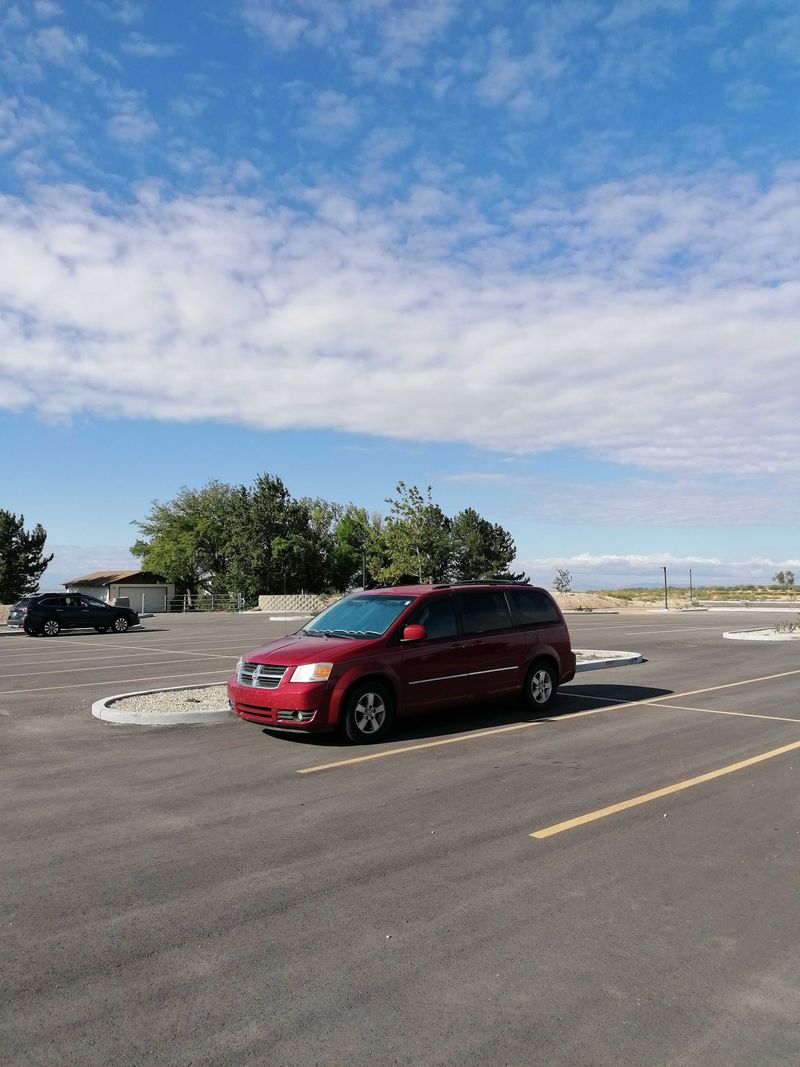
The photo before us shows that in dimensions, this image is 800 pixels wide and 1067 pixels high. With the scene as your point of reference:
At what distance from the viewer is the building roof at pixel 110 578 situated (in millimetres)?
77688

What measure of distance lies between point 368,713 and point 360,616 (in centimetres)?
150

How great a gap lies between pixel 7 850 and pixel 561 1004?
389cm

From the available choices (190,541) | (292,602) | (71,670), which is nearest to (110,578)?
(190,541)

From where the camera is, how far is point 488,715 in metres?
11.2

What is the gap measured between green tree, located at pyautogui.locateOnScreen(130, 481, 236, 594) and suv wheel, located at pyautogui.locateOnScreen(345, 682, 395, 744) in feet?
248

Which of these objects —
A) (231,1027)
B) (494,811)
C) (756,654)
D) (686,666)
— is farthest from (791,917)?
(756,654)

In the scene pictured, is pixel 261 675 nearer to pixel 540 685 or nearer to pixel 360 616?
pixel 360 616

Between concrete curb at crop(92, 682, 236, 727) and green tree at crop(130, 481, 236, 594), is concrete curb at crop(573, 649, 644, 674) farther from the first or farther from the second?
green tree at crop(130, 481, 236, 594)

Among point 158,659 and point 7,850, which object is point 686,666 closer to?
point 158,659

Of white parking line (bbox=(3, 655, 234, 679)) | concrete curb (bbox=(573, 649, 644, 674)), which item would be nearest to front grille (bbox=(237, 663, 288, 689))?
white parking line (bbox=(3, 655, 234, 679))

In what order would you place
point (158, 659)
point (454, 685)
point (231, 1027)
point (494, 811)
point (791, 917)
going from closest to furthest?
point (231, 1027), point (791, 917), point (494, 811), point (454, 685), point (158, 659)

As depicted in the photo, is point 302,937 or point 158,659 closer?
point 302,937

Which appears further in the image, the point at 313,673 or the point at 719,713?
the point at 719,713

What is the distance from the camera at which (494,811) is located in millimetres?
6574
